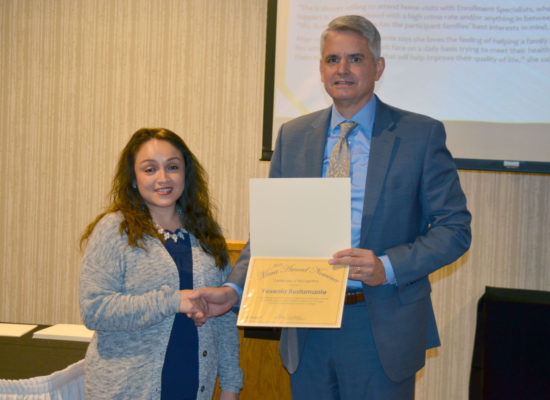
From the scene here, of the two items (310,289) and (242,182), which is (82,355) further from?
(242,182)

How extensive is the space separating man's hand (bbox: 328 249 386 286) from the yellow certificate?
0.03 metres

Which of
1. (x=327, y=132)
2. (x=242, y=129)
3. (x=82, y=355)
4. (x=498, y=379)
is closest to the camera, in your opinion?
(x=327, y=132)

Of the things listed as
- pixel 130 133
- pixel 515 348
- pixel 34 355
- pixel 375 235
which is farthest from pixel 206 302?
pixel 130 133

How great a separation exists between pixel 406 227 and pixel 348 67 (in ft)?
1.69

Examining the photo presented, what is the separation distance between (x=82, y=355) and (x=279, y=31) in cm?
204

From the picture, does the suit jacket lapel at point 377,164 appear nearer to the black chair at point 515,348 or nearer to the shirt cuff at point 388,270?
the shirt cuff at point 388,270

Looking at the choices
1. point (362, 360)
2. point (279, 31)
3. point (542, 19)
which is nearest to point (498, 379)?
point (362, 360)

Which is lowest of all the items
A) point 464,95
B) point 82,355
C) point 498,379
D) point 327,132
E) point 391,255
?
point 498,379

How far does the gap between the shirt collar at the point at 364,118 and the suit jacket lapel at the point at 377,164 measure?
4cm

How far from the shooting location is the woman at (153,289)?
1690 millimetres

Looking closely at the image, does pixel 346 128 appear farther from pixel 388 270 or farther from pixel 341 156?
pixel 388 270

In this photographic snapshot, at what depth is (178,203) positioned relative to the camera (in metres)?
2.01

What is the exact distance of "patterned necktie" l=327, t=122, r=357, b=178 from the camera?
5.71 ft

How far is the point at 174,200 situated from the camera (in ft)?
6.18
